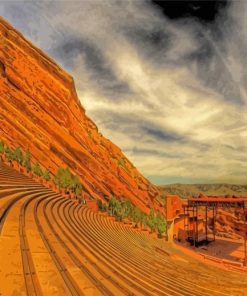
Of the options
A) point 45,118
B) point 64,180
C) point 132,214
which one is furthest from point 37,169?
point 132,214

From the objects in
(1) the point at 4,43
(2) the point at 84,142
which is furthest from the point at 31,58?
(2) the point at 84,142

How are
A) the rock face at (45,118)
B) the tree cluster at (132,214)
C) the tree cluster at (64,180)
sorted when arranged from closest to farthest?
the tree cluster at (64,180)
the rock face at (45,118)
the tree cluster at (132,214)

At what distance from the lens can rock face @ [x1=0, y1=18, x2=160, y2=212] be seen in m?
38.5

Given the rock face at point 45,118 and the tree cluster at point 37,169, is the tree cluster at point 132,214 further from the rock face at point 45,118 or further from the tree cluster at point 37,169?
the tree cluster at point 37,169

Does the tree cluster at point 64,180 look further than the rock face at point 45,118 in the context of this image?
No

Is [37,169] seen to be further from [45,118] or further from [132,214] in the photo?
[132,214]

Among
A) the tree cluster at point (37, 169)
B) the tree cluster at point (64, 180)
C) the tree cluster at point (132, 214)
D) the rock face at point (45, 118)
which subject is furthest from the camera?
the tree cluster at point (132, 214)

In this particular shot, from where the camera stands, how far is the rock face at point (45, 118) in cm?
3853

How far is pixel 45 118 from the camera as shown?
1746 inches

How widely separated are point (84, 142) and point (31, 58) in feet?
67.1

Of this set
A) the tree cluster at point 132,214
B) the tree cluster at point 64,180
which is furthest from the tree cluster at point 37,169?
the tree cluster at point 132,214

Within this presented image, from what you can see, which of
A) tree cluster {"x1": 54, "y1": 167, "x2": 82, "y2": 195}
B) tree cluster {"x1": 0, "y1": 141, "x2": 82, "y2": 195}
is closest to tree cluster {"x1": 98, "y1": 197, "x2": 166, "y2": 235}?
tree cluster {"x1": 0, "y1": 141, "x2": 82, "y2": 195}

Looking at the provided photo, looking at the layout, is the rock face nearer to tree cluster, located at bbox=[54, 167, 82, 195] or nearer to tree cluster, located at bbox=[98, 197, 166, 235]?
tree cluster, located at bbox=[98, 197, 166, 235]

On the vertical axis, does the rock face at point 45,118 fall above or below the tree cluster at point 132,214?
above
